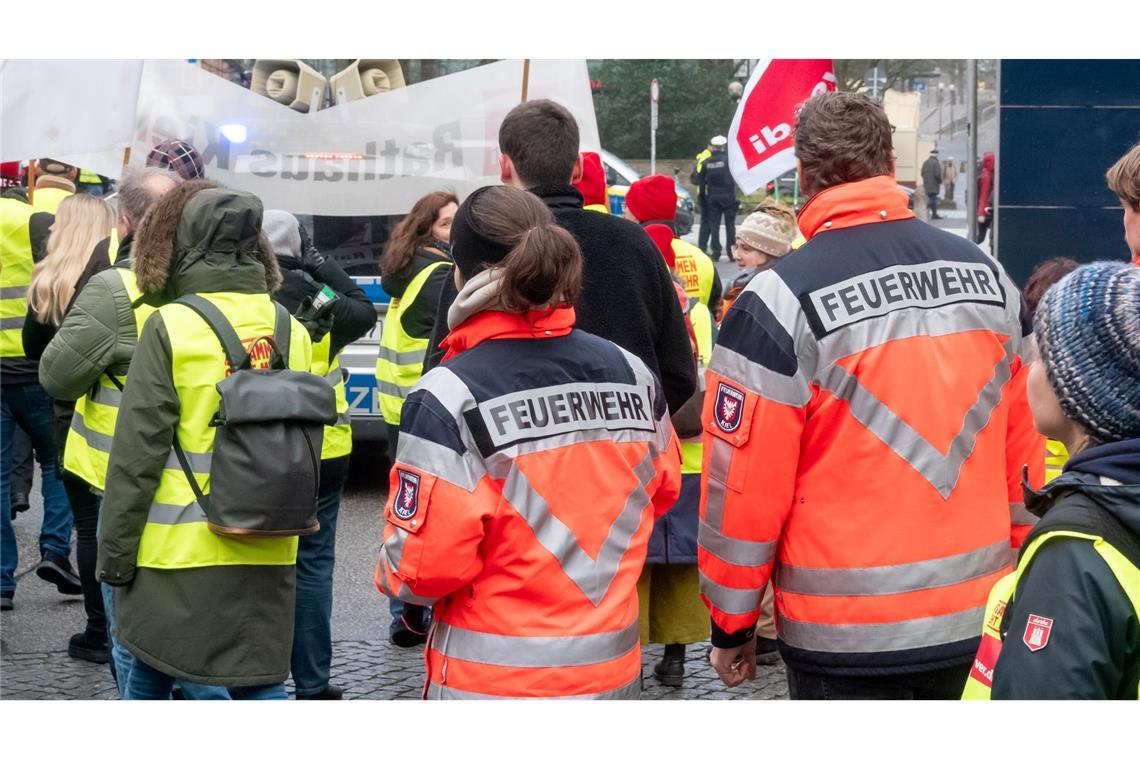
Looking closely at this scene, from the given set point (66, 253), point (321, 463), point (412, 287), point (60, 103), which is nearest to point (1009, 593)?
point (321, 463)

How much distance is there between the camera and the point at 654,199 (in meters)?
6.13

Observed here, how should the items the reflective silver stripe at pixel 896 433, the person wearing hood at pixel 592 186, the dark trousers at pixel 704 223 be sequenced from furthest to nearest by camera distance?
1. the dark trousers at pixel 704 223
2. the person wearing hood at pixel 592 186
3. the reflective silver stripe at pixel 896 433

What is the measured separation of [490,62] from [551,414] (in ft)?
18.8

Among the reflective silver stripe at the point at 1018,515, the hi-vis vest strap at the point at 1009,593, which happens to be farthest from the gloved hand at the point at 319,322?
the hi-vis vest strap at the point at 1009,593

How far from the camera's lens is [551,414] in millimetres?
2744

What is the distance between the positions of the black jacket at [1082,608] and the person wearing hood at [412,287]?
4140 mm

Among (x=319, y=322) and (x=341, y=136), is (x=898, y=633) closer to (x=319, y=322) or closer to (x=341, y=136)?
(x=319, y=322)

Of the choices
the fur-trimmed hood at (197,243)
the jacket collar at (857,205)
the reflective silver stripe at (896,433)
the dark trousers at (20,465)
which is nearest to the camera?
the reflective silver stripe at (896,433)

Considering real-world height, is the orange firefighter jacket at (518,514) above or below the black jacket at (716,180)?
above

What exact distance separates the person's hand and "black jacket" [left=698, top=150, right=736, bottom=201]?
64.3 feet

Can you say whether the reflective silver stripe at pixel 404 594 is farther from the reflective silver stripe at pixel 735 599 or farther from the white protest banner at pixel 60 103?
the white protest banner at pixel 60 103

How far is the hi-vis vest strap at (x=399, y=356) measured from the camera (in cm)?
583

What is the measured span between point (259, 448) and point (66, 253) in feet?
8.77

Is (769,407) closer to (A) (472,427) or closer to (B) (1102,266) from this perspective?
(A) (472,427)
